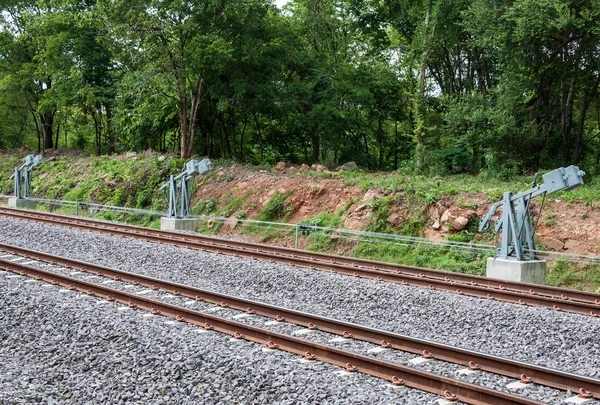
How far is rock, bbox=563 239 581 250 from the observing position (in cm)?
1617

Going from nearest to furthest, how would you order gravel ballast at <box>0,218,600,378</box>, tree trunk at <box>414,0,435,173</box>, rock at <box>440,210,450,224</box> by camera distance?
gravel ballast at <box>0,218,600,378</box> < rock at <box>440,210,450,224</box> < tree trunk at <box>414,0,435,173</box>

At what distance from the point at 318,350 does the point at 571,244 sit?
1073 centimetres

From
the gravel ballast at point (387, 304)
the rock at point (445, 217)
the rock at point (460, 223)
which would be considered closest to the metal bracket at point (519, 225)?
the rock at point (460, 223)

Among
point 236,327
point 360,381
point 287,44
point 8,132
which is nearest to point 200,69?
point 287,44

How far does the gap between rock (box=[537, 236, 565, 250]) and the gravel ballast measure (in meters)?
6.13

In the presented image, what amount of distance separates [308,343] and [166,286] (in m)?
4.63

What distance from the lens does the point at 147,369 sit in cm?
741

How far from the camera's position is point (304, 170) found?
27.0m

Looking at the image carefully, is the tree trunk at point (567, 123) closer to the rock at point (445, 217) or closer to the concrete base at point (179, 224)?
the rock at point (445, 217)

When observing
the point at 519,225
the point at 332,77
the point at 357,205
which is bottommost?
the point at 519,225

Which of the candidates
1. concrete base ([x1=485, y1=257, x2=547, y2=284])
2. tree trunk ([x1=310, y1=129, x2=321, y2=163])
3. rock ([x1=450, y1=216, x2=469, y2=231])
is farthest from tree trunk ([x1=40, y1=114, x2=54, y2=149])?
concrete base ([x1=485, y1=257, x2=547, y2=284])

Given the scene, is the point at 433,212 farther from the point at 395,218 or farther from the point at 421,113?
the point at 421,113

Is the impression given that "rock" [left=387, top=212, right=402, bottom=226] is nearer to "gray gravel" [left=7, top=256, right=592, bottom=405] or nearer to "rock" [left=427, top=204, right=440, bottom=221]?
"rock" [left=427, top=204, right=440, bottom=221]

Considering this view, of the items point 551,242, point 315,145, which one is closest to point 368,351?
point 551,242
